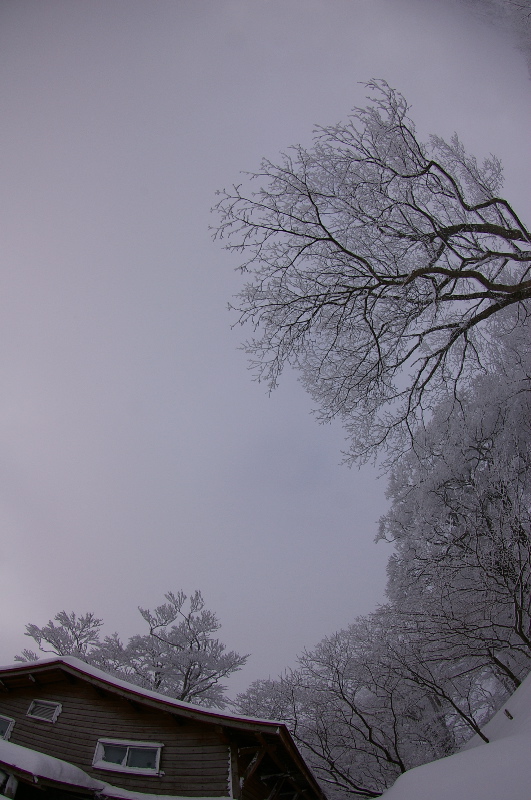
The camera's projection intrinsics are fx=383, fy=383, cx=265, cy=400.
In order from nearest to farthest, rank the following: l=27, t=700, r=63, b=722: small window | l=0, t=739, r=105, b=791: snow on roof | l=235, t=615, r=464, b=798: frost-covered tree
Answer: l=0, t=739, r=105, b=791: snow on roof, l=27, t=700, r=63, b=722: small window, l=235, t=615, r=464, b=798: frost-covered tree

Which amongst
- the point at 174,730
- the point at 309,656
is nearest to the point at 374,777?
the point at 309,656

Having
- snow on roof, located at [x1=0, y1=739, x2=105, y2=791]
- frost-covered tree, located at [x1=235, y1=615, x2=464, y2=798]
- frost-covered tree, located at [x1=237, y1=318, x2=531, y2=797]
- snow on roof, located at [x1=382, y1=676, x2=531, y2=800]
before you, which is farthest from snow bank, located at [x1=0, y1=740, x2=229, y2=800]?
frost-covered tree, located at [x1=235, y1=615, x2=464, y2=798]

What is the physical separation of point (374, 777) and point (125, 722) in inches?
385

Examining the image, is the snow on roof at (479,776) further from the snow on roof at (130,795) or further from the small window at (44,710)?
the small window at (44,710)

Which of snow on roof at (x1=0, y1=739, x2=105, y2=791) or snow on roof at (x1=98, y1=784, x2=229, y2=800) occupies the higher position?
snow on roof at (x1=0, y1=739, x2=105, y2=791)

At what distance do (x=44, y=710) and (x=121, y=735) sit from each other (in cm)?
271

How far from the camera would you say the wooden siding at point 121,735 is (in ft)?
24.6

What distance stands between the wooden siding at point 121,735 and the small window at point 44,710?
0.10 metres

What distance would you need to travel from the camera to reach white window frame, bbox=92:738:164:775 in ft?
25.5

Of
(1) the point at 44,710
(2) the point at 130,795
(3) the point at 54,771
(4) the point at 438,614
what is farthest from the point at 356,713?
(3) the point at 54,771

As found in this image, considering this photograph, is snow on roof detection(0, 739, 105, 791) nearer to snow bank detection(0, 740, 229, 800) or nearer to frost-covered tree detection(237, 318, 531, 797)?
snow bank detection(0, 740, 229, 800)

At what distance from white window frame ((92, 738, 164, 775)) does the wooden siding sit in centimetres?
7

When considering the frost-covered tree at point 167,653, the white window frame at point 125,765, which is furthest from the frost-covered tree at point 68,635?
the white window frame at point 125,765

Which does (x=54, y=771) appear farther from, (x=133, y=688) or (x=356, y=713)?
(x=356, y=713)
